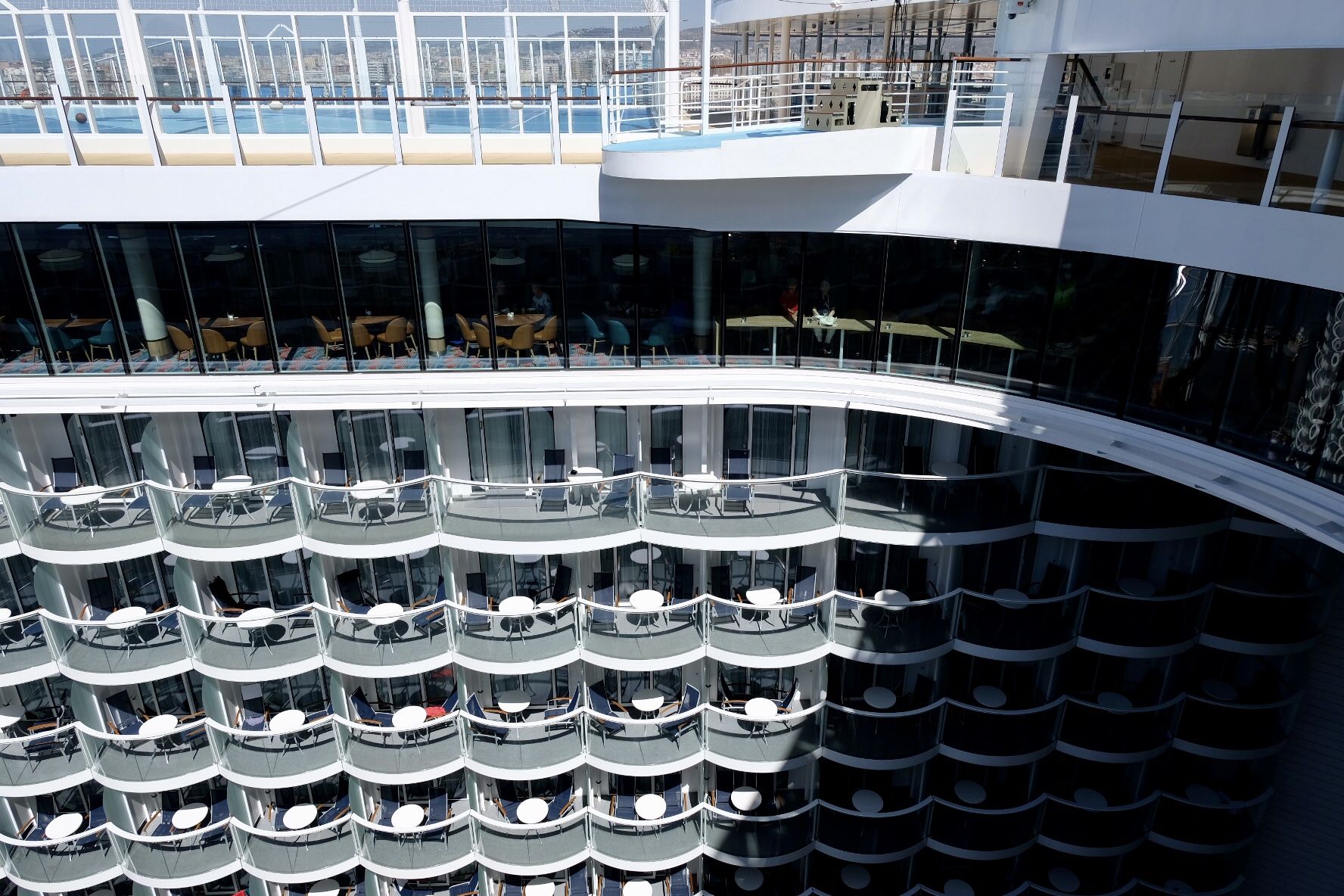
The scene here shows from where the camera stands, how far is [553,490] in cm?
1770

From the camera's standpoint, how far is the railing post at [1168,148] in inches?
470

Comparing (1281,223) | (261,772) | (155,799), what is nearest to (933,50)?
(1281,223)

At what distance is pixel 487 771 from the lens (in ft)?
61.0

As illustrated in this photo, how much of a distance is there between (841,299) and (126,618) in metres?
15.1

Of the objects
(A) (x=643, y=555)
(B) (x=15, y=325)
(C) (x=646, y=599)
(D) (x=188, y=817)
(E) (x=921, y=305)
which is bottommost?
(D) (x=188, y=817)

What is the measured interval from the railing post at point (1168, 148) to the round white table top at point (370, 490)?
519 inches

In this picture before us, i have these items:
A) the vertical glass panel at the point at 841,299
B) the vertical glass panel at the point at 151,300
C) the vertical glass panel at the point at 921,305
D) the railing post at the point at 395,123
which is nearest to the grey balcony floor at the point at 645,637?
the vertical glass panel at the point at 841,299

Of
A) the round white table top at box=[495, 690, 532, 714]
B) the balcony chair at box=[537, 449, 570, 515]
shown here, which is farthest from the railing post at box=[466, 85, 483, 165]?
the round white table top at box=[495, 690, 532, 714]

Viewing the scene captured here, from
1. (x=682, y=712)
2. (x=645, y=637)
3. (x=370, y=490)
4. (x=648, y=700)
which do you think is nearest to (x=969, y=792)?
(x=682, y=712)

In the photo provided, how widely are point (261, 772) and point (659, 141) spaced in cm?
1456

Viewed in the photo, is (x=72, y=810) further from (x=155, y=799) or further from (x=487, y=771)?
(x=487, y=771)

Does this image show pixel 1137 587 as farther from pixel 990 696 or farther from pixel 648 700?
pixel 648 700

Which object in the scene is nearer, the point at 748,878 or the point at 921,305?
the point at 921,305

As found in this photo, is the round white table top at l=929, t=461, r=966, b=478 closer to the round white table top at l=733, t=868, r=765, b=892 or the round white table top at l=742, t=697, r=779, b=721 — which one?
the round white table top at l=742, t=697, r=779, b=721
